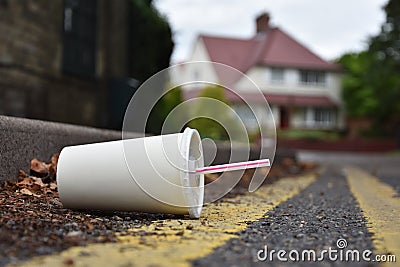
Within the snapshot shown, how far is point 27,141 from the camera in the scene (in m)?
3.57

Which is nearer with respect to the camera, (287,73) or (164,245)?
(164,245)

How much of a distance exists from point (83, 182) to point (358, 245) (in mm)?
1440

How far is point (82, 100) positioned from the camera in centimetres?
883

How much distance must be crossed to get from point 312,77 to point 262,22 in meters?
5.13

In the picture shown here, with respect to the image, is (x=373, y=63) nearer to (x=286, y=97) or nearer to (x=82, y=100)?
(x=286, y=97)

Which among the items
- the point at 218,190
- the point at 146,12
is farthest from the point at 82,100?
the point at 218,190

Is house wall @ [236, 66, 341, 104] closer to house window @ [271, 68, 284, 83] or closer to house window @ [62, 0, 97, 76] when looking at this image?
house window @ [271, 68, 284, 83]

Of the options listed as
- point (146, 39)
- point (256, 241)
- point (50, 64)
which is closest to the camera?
point (256, 241)

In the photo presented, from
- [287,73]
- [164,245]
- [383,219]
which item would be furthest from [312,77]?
[164,245]

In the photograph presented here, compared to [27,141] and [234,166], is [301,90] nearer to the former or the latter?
[27,141]

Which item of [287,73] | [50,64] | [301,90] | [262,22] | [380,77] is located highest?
[262,22]

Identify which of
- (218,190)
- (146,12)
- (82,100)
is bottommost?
(218,190)

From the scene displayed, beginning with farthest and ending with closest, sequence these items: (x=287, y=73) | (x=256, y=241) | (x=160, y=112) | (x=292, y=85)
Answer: (x=292, y=85)
(x=287, y=73)
(x=160, y=112)
(x=256, y=241)

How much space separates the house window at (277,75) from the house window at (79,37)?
25277 millimetres
